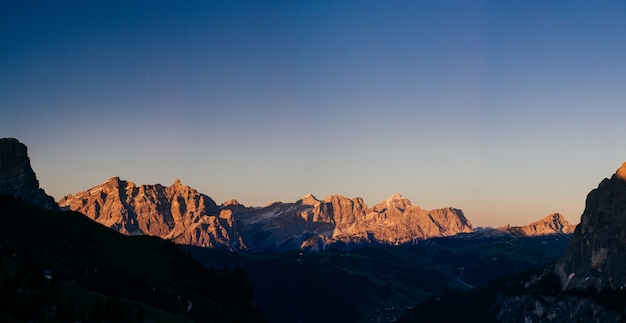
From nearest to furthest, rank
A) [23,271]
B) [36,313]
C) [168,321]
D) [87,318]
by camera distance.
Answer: [36,313]
[87,318]
[23,271]
[168,321]

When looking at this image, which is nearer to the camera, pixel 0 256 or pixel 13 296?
pixel 13 296

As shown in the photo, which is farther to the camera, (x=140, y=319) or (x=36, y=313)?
(x=140, y=319)

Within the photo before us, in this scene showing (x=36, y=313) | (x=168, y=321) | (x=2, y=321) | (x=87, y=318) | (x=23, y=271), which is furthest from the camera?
(x=168, y=321)

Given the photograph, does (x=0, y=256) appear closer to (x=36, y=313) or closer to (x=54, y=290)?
(x=54, y=290)

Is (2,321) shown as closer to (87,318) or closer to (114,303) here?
(87,318)

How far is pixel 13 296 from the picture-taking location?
152250mm

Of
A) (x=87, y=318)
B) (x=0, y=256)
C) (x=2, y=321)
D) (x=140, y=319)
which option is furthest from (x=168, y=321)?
(x=2, y=321)

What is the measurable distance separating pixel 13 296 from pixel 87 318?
21.4 meters

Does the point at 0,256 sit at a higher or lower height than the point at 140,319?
higher

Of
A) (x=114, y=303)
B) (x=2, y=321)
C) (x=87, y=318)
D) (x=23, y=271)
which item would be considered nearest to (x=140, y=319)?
(x=114, y=303)

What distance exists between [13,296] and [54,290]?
76.1ft

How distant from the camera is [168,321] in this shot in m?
198

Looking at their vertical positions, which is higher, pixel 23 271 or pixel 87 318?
pixel 23 271

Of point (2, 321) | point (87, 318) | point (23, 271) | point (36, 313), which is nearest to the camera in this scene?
point (2, 321)
